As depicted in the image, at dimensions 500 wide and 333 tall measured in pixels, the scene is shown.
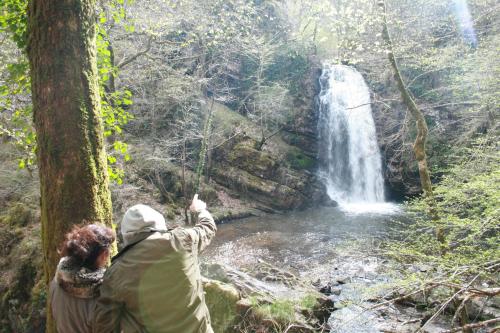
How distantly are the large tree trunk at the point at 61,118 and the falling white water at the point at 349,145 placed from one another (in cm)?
1834

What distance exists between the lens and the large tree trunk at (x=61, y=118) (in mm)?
2383

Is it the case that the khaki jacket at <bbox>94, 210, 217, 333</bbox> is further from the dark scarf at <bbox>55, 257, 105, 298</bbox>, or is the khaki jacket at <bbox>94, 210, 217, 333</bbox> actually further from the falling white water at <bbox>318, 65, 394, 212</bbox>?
the falling white water at <bbox>318, 65, 394, 212</bbox>

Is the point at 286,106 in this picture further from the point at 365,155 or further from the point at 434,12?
the point at 434,12

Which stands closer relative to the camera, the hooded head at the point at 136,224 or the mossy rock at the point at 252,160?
the hooded head at the point at 136,224

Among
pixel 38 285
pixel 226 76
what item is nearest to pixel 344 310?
pixel 38 285

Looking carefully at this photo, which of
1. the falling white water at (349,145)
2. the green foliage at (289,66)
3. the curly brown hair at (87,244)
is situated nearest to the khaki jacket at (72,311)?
the curly brown hair at (87,244)

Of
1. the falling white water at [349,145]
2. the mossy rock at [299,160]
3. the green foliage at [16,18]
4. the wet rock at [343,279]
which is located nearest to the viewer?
the green foliage at [16,18]

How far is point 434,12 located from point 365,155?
8.38 meters

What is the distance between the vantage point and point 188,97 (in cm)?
1555

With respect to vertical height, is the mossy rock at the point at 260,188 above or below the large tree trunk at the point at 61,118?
below

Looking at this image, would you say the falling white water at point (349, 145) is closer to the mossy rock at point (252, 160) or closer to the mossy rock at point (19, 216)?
the mossy rock at point (252, 160)

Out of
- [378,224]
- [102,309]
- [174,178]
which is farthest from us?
[174,178]

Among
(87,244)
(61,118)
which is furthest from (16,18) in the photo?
(87,244)

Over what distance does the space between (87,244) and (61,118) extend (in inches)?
39.2
